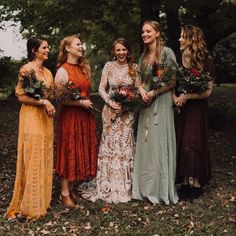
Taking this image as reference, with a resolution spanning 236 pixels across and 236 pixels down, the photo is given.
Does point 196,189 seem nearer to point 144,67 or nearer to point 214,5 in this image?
point 144,67

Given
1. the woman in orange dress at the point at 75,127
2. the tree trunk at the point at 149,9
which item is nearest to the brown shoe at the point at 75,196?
the woman in orange dress at the point at 75,127

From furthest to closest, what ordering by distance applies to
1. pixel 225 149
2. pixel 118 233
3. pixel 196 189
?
pixel 225 149, pixel 196 189, pixel 118 233

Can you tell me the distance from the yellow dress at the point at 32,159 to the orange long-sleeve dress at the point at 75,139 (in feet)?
1.34

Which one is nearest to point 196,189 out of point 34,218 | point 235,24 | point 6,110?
point 34,218

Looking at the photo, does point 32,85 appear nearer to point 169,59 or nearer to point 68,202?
point 68,202

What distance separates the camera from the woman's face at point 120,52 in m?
7.21

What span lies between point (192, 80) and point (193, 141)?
35.9 inches

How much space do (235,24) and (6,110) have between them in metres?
10.3

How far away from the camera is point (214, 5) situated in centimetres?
1050

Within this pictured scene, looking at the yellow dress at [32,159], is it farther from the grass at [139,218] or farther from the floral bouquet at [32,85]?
the grass at [139,218]

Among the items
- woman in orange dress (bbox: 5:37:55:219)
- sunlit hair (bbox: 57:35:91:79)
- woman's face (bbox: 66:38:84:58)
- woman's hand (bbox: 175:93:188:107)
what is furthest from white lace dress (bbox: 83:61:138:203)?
woman in orange dress (bbox: 5:37:55:219)

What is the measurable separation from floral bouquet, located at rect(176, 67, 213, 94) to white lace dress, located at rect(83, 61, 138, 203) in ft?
2.36

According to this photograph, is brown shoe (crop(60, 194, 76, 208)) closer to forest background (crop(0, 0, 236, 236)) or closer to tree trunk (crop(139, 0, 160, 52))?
forest background (crop(0, 0, 236, 236))

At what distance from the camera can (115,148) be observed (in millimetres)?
7426
